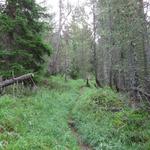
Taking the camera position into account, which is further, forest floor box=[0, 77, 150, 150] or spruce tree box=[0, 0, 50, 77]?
spruce tree box=[0, 0, 50, 77]

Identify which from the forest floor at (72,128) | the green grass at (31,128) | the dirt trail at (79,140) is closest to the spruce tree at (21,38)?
the forest floor at (72,128)

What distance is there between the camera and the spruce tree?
1744cm

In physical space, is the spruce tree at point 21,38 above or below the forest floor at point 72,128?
above

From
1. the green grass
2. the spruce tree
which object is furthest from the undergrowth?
the spruce tree

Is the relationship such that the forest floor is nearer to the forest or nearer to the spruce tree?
the forest

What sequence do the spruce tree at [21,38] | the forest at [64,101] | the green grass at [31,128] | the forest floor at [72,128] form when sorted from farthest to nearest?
the spruce tree at [21,38] → the forest at [64,101] → the forest floor at [72,128] → the green grass at [31,128]

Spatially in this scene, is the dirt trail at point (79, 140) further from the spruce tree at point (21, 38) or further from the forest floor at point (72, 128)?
the spruce tree at point (21, 38)

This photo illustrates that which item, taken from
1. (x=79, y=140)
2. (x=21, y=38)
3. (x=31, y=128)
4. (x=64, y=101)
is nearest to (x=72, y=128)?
(x=79, y=140)

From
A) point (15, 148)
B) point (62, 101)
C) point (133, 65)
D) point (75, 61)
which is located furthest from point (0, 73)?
point (75, 61)

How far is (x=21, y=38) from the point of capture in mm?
18344

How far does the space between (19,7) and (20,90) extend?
6.43 m

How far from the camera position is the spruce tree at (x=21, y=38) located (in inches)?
687

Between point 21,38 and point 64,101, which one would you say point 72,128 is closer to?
point 64,101

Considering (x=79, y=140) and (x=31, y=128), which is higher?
(x=31, y=128)
